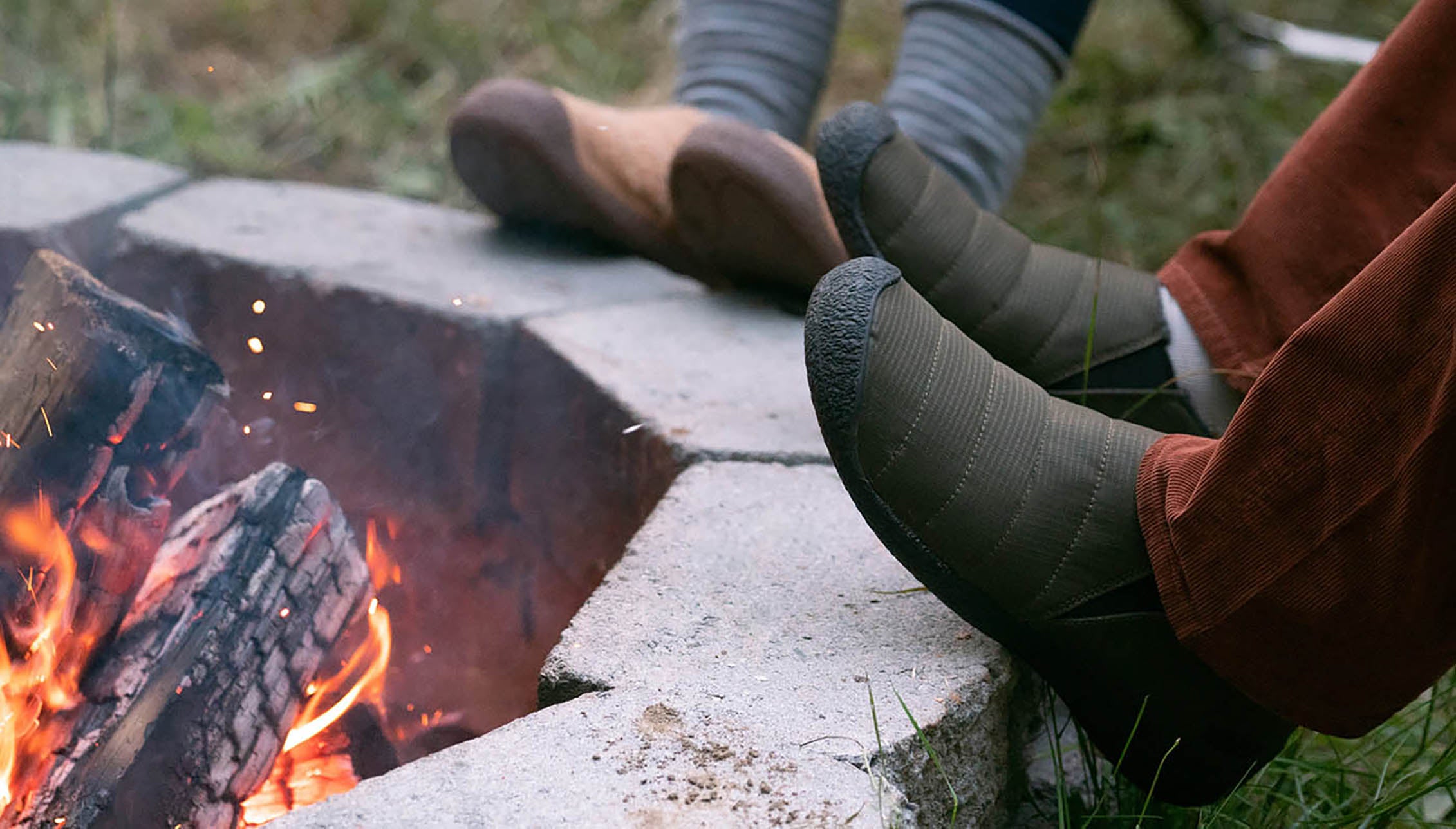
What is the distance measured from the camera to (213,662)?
846mm

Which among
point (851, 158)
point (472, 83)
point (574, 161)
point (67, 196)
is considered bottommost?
point (472, 83)

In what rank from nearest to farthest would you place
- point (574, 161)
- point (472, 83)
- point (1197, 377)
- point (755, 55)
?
1. point (1197, 377)
2. point (574, 161)
3. point (755, 55)
4. point (472, 83)

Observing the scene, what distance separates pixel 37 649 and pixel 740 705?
1.50 feet

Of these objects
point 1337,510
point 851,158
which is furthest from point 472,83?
point 1337,510

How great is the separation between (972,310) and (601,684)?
1.69ft

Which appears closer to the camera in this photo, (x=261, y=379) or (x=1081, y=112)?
(x=261, y=379)

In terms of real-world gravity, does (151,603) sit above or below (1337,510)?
below

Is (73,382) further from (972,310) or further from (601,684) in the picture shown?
(972,310)

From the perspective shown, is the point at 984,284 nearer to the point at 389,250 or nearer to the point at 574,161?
the point at 574,161

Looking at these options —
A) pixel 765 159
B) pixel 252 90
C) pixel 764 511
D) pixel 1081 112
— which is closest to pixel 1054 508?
pixel 764 511

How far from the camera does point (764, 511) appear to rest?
101 cm

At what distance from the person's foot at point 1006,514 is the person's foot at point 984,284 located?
11.1 inches

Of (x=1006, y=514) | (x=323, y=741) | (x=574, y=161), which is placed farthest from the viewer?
(x=574, y=161)

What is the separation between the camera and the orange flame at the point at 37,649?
2.65 ft
